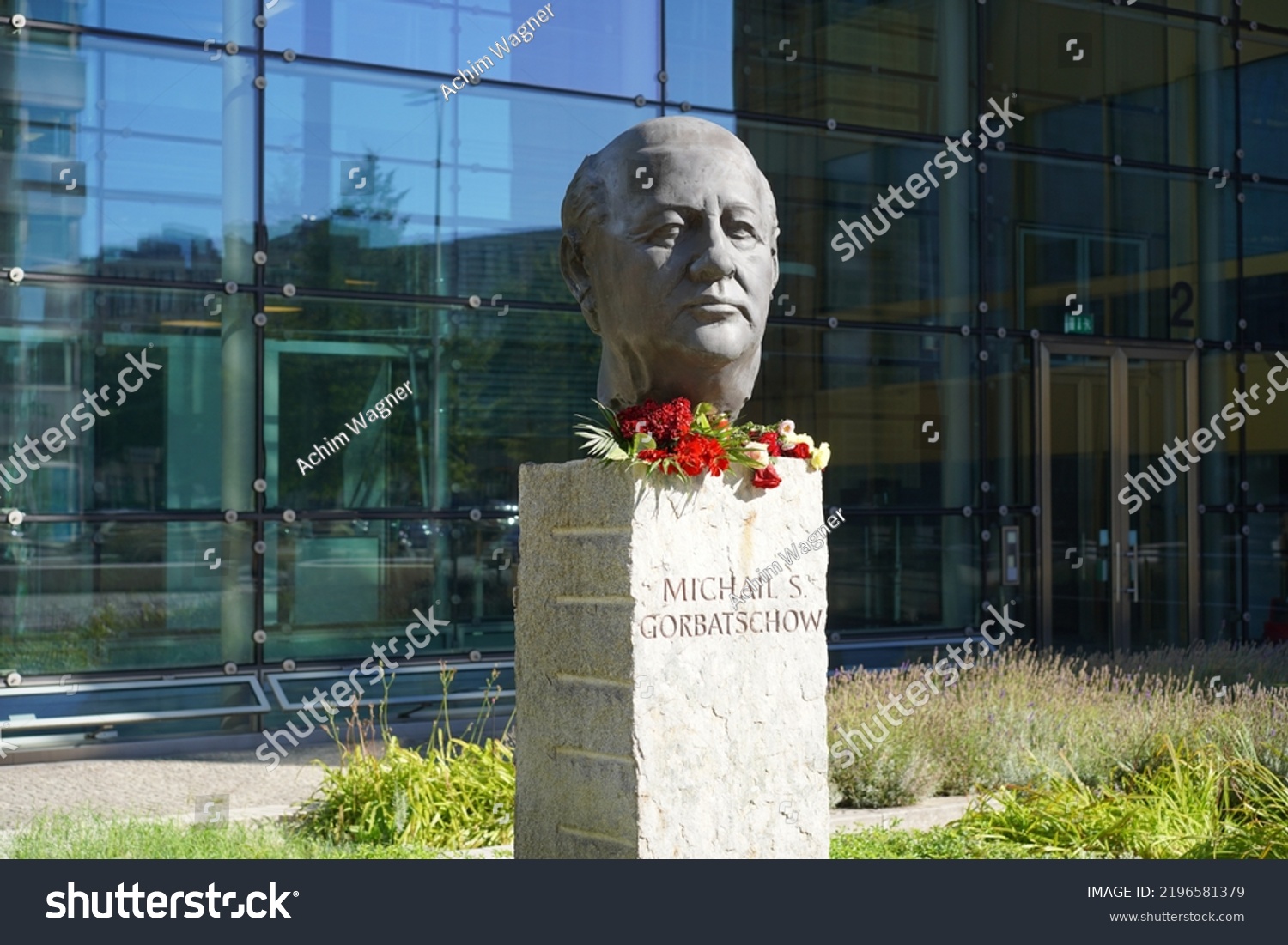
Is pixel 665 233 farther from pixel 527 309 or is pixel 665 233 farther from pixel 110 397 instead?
pixel 527 309

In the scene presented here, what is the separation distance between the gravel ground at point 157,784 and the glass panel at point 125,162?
3693mm

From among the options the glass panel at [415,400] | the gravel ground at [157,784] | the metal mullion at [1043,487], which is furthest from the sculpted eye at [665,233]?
the metal mullion at [1043,487]

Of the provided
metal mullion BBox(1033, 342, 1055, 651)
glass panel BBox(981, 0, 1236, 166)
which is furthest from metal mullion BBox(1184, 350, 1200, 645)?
glass panel BBox(981, 0, 1236, 166)

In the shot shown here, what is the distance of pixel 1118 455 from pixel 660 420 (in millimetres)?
10824

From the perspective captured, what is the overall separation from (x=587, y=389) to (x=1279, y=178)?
8.41 metres

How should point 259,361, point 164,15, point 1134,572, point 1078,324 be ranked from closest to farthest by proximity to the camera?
point 164,15, point 259,361, point 1078,324, point 1134,572

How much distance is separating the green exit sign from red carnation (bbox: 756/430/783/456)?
994cm

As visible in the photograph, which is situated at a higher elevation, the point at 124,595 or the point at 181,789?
the point at 124,595

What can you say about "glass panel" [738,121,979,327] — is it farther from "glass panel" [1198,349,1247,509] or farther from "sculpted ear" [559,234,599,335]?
"sculpted ear" [559,234,599,335]

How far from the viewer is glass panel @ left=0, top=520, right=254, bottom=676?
38.2 feet

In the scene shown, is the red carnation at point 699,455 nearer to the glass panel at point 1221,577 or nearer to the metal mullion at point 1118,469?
the metal mullion at point 1118,469

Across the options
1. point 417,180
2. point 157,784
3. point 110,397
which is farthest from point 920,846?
point 417,180

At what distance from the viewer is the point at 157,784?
1008 centimetres

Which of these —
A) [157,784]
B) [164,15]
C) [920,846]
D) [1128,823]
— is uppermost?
[164,15]
